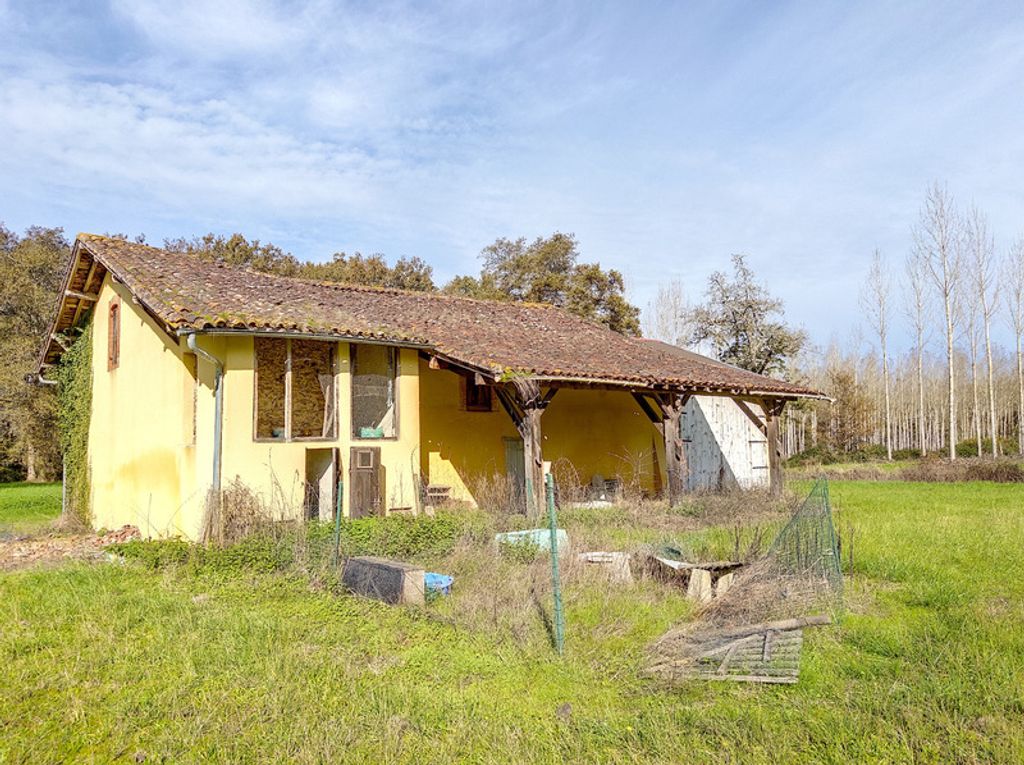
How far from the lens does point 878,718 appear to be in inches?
171

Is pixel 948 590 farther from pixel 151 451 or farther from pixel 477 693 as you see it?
pixel 151 451

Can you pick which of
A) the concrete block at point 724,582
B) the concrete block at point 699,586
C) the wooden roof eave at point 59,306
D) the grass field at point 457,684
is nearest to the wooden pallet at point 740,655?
the grass field at point 457,684

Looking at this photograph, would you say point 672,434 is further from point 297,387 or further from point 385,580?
point 385,580

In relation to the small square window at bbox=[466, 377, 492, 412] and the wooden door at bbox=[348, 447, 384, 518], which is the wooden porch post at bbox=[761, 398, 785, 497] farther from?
the wooden door at bbox=[348, 447, 384, 518]

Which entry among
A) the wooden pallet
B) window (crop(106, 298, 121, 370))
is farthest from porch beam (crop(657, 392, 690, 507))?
window (crop(106, 298, 121, 370))

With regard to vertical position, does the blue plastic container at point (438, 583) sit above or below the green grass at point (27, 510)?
above

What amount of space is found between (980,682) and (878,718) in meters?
1.04

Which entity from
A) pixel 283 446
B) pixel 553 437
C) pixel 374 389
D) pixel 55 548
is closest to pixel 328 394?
pixel 374 389

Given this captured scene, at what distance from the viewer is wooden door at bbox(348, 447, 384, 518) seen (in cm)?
1155

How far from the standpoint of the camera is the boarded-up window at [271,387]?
1168 centimetres

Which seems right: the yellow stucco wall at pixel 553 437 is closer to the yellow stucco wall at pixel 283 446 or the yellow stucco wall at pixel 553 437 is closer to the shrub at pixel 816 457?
the yellow stucco wall at pixel 283 446

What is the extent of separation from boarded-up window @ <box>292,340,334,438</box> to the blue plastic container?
4600mm

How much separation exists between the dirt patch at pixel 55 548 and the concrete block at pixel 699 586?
25.4ft

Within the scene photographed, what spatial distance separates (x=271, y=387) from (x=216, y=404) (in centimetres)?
157
